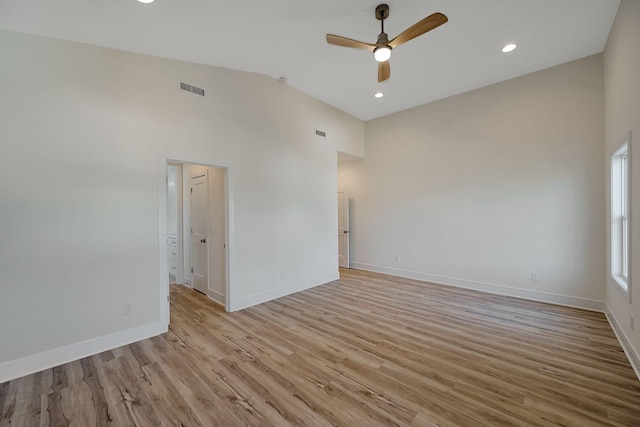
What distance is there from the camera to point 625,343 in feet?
8.59

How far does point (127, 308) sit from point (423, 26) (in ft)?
13.9

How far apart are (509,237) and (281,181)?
4028 mm

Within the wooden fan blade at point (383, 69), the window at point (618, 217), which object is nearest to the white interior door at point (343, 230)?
the wooden fan blade at point (383, 69)

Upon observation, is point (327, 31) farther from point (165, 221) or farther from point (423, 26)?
point (165, 221)

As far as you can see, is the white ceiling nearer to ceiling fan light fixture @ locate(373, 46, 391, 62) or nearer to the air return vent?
the air return vent

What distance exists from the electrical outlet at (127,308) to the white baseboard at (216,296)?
128 cm

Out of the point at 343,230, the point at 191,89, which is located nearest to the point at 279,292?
the point at 343,230

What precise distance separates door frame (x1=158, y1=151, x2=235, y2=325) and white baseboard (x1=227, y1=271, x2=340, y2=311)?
111 mm

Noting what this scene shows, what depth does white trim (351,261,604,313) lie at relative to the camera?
3725 mm

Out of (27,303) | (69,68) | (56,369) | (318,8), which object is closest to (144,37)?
(69,68)

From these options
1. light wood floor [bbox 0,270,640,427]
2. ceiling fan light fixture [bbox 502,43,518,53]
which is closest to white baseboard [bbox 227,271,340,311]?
light wood floor [bbox 0,270,640,427]

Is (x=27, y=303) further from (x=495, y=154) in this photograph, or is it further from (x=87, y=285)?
(x=495, y=154)

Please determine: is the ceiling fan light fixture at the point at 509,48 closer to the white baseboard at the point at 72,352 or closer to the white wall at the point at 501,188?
the white wall at the point at 501,188

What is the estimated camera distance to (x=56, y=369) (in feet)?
7.89
